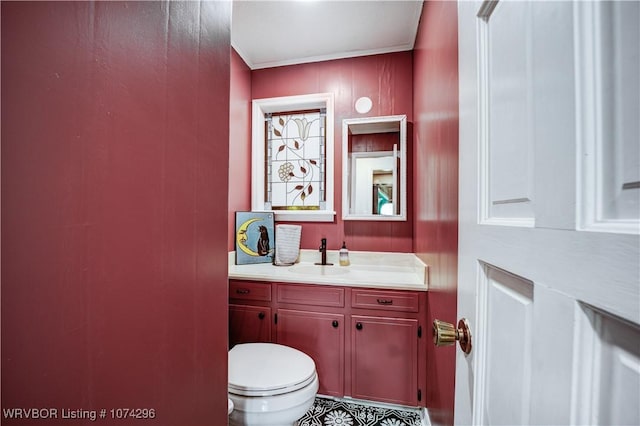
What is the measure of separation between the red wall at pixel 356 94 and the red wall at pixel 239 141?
0.83 feet

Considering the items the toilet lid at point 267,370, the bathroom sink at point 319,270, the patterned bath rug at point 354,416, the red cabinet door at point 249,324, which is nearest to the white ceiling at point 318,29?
the bathroom sink at point 319,270

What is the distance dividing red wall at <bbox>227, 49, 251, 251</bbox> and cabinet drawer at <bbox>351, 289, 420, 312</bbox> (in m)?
1.01

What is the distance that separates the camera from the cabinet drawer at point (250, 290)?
5.70 ft

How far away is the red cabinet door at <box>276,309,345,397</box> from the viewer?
1647 millimetres

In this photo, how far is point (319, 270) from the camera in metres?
1.97

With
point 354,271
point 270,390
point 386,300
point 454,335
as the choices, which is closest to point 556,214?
point 454,335

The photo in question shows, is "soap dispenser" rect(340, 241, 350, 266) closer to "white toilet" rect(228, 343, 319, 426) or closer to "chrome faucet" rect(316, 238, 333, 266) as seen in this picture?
"chrome faucet" rect(316, 238, 333, 266)

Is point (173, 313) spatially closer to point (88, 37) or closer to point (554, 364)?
point (88, 37)

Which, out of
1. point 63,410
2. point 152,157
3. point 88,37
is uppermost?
point 88,37

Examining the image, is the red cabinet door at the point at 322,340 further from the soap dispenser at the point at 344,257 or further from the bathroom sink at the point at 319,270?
the soap dispenser at the point at 344,257

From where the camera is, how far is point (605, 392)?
0.86 ft

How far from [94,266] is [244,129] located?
1918 millimetres

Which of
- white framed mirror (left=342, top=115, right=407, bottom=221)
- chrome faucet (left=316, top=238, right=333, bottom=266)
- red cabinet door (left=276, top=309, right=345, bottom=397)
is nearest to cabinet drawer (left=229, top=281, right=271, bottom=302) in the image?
red cabinet door (left=276, top=309, right=345, bottom=397)

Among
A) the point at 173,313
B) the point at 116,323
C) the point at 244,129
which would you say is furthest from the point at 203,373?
the point at 244,129
